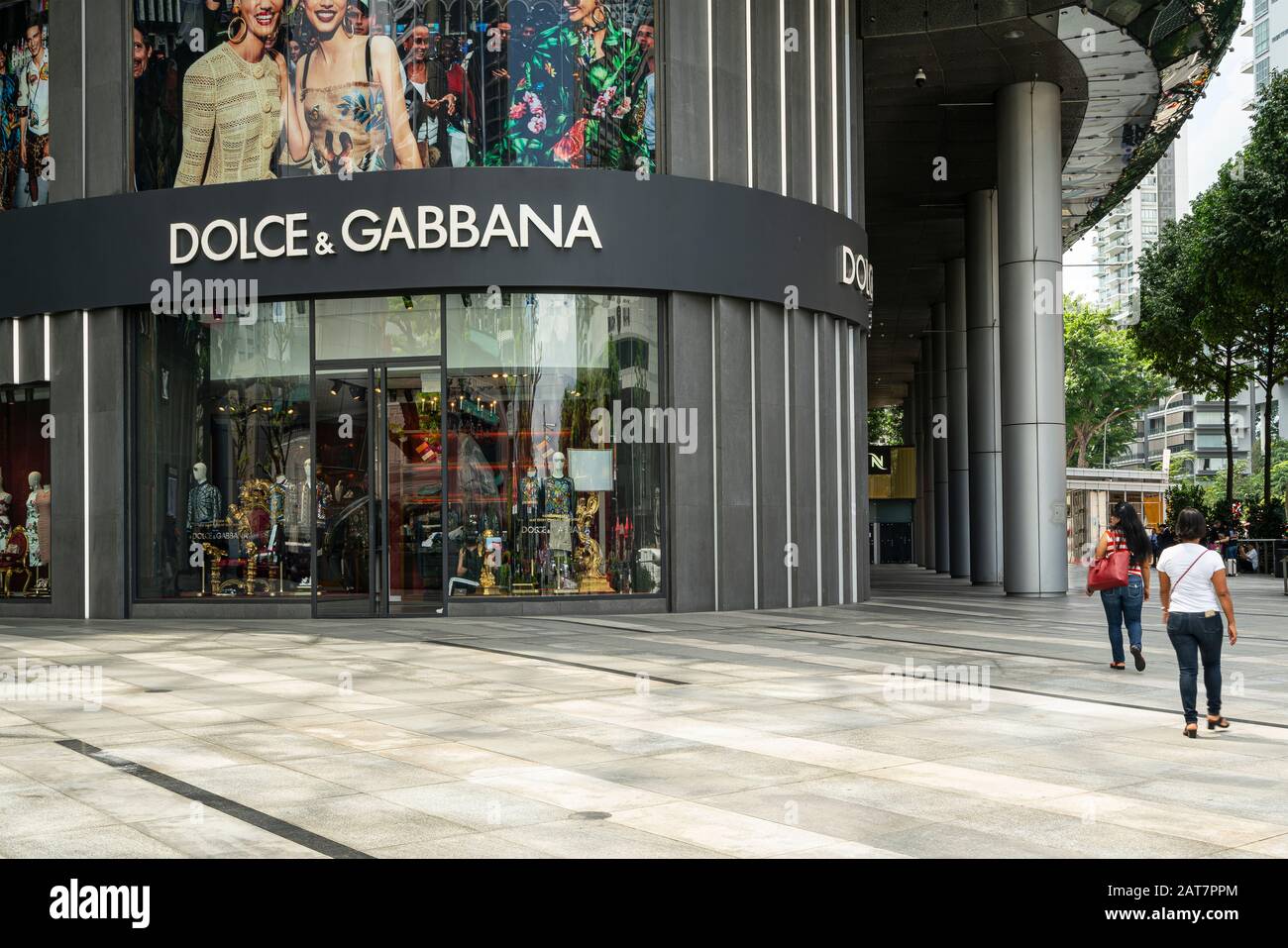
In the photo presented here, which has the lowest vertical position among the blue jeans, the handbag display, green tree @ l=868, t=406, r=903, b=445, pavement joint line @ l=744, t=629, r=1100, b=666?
pavement joint line @ l=744, t=629, r=1100, b=666

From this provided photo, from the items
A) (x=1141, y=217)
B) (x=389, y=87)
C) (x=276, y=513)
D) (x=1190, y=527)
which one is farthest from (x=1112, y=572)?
(x=1141, y=217)

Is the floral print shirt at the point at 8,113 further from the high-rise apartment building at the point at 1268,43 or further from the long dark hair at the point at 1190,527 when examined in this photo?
the high-rise apartment building at the point at 1268,43

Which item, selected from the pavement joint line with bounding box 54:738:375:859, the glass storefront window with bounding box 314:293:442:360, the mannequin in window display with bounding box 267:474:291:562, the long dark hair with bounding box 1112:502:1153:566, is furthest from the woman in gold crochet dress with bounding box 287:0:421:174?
the pavement joint line with bounding box 54:738:375:859

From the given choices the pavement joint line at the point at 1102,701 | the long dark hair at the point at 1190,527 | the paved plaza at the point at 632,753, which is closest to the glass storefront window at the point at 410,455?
the paved plaza at the point at 632,753

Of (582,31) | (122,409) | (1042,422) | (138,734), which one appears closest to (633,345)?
(582,31)

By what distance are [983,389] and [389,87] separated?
761 inches

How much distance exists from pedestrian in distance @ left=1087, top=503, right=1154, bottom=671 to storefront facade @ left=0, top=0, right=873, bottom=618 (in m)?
7.56

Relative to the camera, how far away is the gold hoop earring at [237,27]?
19.2 m

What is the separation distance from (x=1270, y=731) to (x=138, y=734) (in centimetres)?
773

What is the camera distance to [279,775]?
7.24 meters

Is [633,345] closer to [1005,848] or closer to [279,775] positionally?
[279,775]

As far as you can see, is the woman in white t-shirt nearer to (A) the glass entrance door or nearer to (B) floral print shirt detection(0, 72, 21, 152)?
(A) the glass entrance door

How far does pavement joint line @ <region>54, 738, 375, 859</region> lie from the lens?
18.5 feet

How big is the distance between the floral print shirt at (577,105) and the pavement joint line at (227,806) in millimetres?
12723
